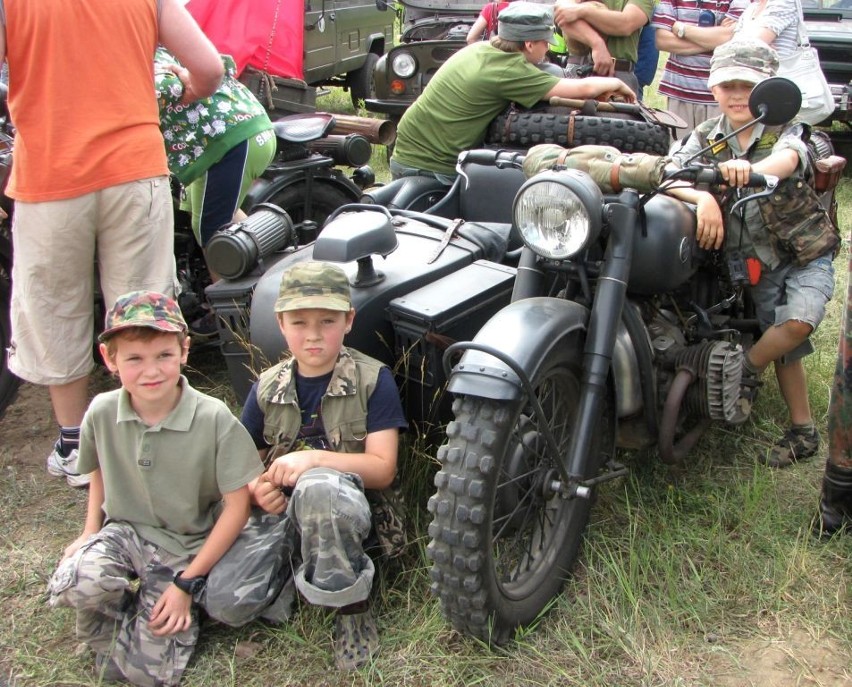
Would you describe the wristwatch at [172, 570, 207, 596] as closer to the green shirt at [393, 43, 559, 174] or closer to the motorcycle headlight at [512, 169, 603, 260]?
the motorcycle headlight at [512, 169, 603, 260]

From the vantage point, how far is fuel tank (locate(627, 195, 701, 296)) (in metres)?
2.81

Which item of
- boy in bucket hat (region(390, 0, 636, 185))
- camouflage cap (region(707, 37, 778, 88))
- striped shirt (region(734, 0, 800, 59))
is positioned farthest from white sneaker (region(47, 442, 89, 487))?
striped shirt (region(734, 0, 800, 59))

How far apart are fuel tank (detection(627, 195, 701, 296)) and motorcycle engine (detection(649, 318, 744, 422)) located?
24cm

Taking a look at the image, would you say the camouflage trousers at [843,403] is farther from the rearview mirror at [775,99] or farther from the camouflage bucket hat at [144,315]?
the camouflage bucket hat at [144,315]

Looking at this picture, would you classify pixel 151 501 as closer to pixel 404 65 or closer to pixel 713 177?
pixel 713 177

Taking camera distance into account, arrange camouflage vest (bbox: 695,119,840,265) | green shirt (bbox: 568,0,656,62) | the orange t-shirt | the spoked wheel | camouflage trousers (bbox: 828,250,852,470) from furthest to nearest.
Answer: green shirt (bbox: 568,0,656,62) < camouflage vest (bbox: 695,119,840,265) < the orange t-shirt < camouflage trousers (bbox: 828,250,852,470) < the spoked wheel

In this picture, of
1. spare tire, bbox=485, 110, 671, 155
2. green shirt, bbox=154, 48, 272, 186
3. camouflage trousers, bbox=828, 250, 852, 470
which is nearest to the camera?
camouflage trousers, bbox=828, 250, 852, 470

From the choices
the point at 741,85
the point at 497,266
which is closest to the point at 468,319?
the point at 497,266

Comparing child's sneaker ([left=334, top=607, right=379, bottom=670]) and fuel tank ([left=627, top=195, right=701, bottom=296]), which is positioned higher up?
fuel tank ([left=627, top=195, right=701, bottom=296])

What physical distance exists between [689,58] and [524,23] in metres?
1.53

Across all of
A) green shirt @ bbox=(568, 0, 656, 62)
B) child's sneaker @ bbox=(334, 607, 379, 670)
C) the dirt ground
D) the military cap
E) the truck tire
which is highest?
the military cap

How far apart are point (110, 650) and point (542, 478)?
1.25m

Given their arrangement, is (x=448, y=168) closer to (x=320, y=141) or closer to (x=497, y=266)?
(x=320, y=141)

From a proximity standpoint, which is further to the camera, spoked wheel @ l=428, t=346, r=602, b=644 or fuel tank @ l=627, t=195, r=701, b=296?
fuel tank @ l=627, t=195, r=701, b=296
